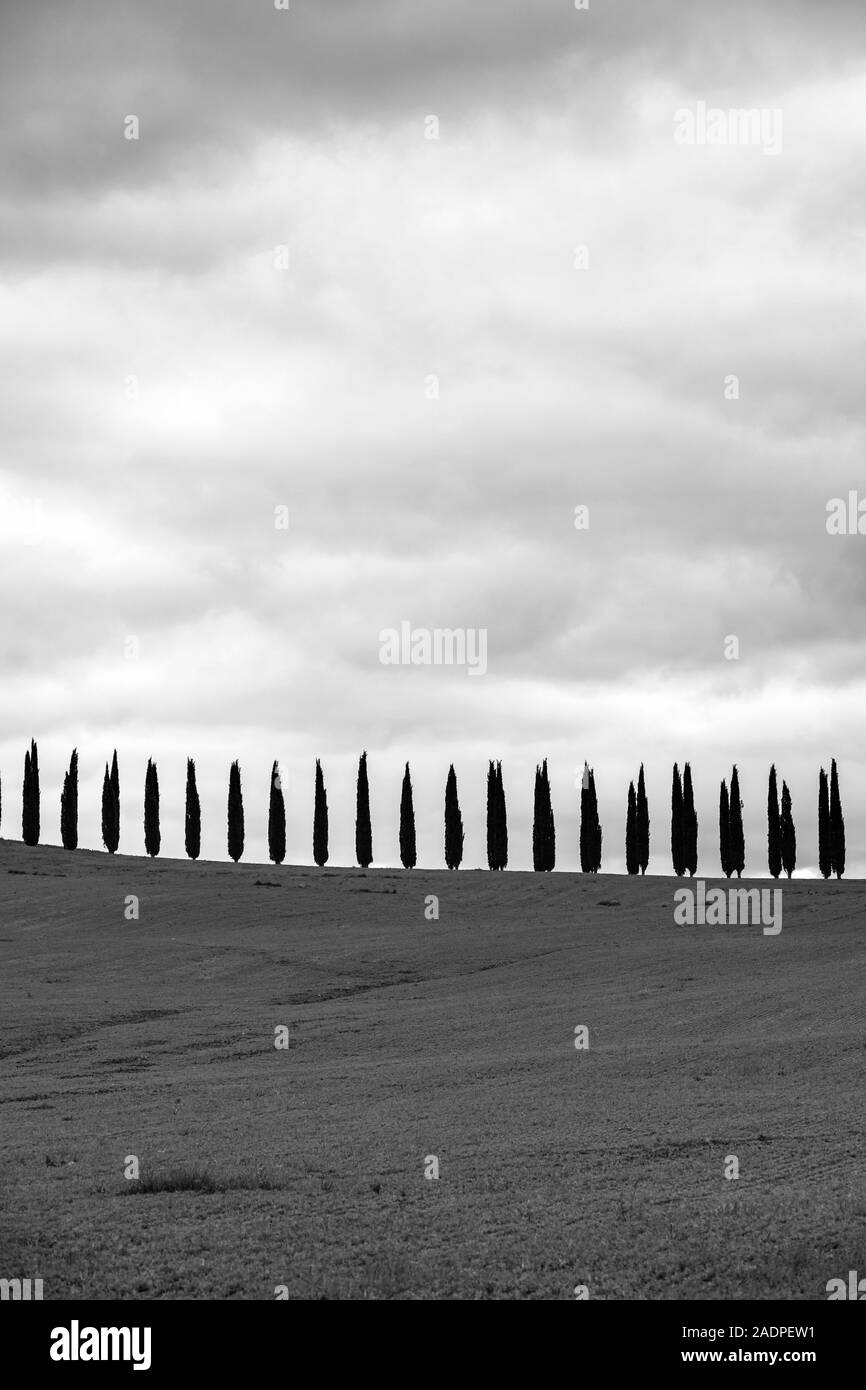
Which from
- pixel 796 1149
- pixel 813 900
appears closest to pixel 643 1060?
pixel 796 1149

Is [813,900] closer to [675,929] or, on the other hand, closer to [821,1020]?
[675,929]

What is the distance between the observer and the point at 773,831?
13262 centimetres

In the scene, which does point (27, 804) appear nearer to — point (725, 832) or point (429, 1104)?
point (725, 832)

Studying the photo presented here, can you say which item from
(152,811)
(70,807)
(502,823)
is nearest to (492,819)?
(502,823)

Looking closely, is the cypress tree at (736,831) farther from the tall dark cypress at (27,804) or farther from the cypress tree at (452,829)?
the tall dark cypress at (27,804)

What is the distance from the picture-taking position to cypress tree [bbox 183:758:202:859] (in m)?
136

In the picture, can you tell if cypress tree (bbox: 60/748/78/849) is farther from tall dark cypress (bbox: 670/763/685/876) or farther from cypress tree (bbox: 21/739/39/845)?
tall dark cypress (bbox: 670/763/685/876)

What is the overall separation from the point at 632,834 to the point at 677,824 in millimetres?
4776

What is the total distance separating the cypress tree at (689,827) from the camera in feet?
430

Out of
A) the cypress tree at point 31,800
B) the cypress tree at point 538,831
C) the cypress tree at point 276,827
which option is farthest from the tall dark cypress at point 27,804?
the cypress tree at point 538,831

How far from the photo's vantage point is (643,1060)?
141ft

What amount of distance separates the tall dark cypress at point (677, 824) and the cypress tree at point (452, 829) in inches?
780

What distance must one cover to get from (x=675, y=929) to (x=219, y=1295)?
66.0 meters

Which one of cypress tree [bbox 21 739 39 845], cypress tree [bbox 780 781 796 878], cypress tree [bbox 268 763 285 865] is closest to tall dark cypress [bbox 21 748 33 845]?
cypress tree [bbox 21 739 39 845]
